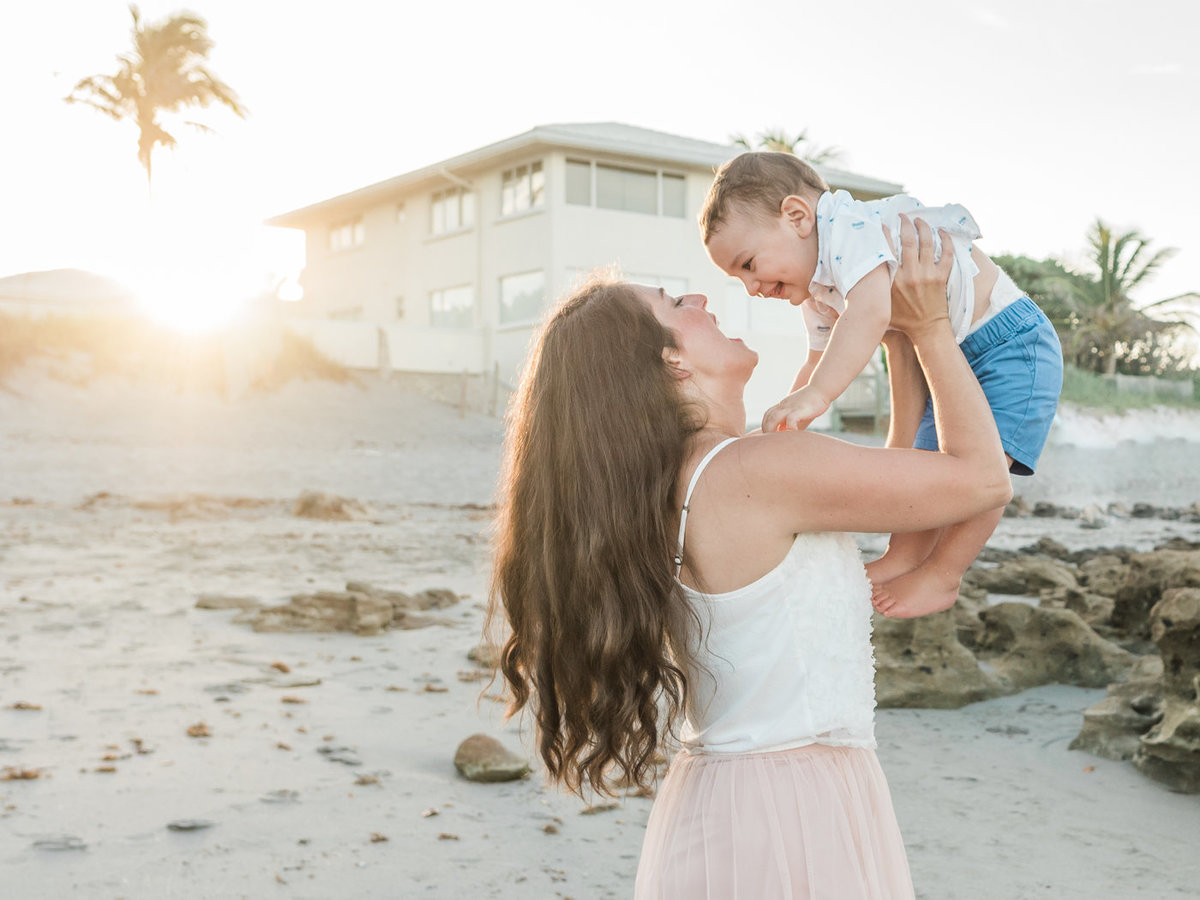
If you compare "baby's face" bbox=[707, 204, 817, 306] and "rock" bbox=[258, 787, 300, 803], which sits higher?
"baby's face" bbox=[707, 204, 817, 306]

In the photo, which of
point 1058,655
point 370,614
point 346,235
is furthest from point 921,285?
point 346,235

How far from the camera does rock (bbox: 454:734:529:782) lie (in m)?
4.47

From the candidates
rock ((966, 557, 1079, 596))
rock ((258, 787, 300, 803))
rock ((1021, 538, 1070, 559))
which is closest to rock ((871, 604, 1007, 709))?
rock ((966, 557, 1079, 596))

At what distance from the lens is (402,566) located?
9.80 m

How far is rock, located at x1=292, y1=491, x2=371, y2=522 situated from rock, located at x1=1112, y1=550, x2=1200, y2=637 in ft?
26.1

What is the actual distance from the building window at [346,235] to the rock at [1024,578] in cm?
2183

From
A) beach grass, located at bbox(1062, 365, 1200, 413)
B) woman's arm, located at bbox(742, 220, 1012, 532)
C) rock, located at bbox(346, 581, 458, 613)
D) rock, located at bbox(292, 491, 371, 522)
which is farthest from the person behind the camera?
beach grass, located at bbox(1062, 365, 1200, 413)

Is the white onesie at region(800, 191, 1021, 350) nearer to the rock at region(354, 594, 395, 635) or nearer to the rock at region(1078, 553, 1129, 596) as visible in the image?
the rock at region(354, 594, 395, 635)

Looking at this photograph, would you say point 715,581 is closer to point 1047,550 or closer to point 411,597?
point 411,597

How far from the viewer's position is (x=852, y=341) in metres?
2.26

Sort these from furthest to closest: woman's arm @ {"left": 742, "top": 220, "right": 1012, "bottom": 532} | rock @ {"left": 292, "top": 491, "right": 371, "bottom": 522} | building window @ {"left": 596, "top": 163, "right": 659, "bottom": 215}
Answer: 1. building window @ {"left": 596, "top": 163, "right": 659, "bottom": 215}
2. rock @ {"left": 292, "top": 491, "right": 371, "bottom": 522}
3. woman's arm @ {"left": 742, "top": 220, "right": 1012, "bottom": 532}

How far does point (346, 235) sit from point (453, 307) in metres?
5.29

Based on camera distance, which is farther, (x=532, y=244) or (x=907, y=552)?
(x=532, y=244)

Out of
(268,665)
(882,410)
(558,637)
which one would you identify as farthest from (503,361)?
(558,637)
